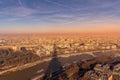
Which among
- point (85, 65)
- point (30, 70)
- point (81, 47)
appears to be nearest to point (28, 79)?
point (30, 70)

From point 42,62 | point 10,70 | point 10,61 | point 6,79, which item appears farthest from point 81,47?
point 6,79

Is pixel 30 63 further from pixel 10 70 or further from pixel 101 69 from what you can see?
pixel 101 69

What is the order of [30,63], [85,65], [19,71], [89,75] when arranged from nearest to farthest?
[89,75], [19,71], [85,65], [30,63]

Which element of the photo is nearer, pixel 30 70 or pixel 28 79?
pixel 28 79

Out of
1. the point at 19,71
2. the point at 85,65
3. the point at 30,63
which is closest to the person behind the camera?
the point at 19,71

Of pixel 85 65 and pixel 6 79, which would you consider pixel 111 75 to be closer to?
pixel 85 65

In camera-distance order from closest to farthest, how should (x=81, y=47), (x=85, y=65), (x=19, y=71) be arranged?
(x=19, y=71), (x=85, y=65), (x=81, y=47)

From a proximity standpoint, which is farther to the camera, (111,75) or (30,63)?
(30,63)

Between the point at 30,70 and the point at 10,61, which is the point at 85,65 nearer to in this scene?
the point at 30,70

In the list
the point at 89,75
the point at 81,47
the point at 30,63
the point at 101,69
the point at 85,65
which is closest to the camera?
the point at 89,75
